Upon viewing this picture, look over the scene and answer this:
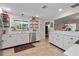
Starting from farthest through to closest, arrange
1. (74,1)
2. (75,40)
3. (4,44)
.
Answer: (4,44), (75,40), (74,1)

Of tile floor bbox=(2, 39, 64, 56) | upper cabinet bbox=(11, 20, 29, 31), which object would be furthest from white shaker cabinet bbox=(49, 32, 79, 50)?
upper cabinet bbox=(11, 20, 29, 31)

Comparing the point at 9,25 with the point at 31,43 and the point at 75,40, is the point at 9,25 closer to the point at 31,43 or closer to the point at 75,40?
the point at 31,43

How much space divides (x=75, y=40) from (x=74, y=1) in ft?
2.35

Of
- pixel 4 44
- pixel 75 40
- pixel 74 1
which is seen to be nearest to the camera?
pixel 74 1

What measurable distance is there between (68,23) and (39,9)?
0.63m

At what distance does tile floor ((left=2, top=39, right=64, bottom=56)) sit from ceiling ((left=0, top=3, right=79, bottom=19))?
56 cm

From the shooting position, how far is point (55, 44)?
81.6 inches

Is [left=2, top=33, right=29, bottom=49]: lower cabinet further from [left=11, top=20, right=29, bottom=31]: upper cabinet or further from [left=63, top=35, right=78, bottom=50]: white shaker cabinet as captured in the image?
[left=63, top=35, right=78, bottom=50]: white shaker cabinet

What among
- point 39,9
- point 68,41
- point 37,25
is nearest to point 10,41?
point 37,25

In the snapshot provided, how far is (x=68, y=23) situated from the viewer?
1.83 meters

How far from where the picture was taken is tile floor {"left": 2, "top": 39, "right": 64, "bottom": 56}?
1759mm

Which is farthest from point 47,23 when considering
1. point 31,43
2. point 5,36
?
point 5,36

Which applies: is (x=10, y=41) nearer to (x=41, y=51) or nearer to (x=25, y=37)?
(x=25, y=37)

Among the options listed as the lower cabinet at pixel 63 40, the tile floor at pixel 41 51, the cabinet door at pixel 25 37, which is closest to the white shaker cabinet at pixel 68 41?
the lower cabinet at pixel 63 40
